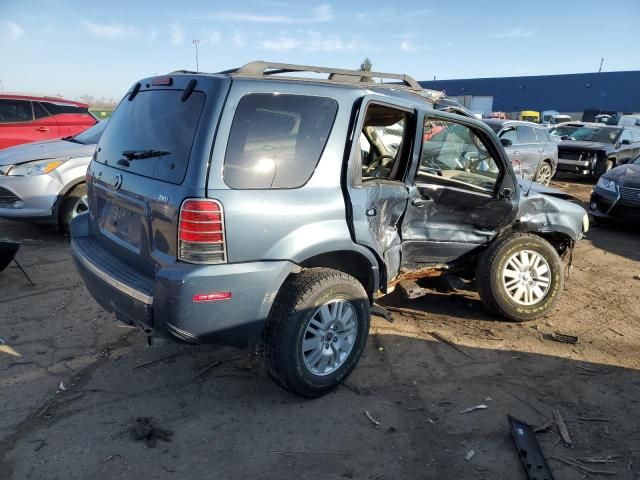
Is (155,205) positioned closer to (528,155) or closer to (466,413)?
(466,413)

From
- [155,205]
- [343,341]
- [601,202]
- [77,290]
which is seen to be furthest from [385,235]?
[601,202]

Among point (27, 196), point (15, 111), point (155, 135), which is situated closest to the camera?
point (155, 135)

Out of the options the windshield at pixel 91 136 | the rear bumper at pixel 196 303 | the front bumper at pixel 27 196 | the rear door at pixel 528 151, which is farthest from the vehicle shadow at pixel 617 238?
the front bumper at pixel 27 196

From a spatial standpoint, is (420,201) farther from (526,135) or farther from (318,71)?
(526,135)

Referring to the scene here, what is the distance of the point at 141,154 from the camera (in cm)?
292

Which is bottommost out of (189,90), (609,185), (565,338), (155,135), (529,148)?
(565,338)

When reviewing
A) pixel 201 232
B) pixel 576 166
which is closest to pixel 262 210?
pixel 201 232

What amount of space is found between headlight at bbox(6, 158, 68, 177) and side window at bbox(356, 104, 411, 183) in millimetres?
3997

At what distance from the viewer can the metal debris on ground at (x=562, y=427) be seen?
9.38 ft

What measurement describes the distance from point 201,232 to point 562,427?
2.46 metres

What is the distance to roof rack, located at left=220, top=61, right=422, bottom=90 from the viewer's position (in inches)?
116

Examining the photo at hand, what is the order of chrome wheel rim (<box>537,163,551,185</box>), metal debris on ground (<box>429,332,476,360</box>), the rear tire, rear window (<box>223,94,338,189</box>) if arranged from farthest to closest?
chrome wheel rim (<box>537,163,551,185</box>), the rear tire, metal debris on ground (<box>429,332,476,360</box>), rear window (<box>223,94,338,189</box>)

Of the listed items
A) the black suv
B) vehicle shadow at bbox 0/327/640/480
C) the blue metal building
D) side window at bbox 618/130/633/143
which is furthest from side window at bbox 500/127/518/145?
the blue metal building

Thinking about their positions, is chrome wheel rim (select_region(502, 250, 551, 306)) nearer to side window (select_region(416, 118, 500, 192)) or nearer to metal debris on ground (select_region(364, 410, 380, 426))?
side window (select_region(416, 118, 500, 192))
